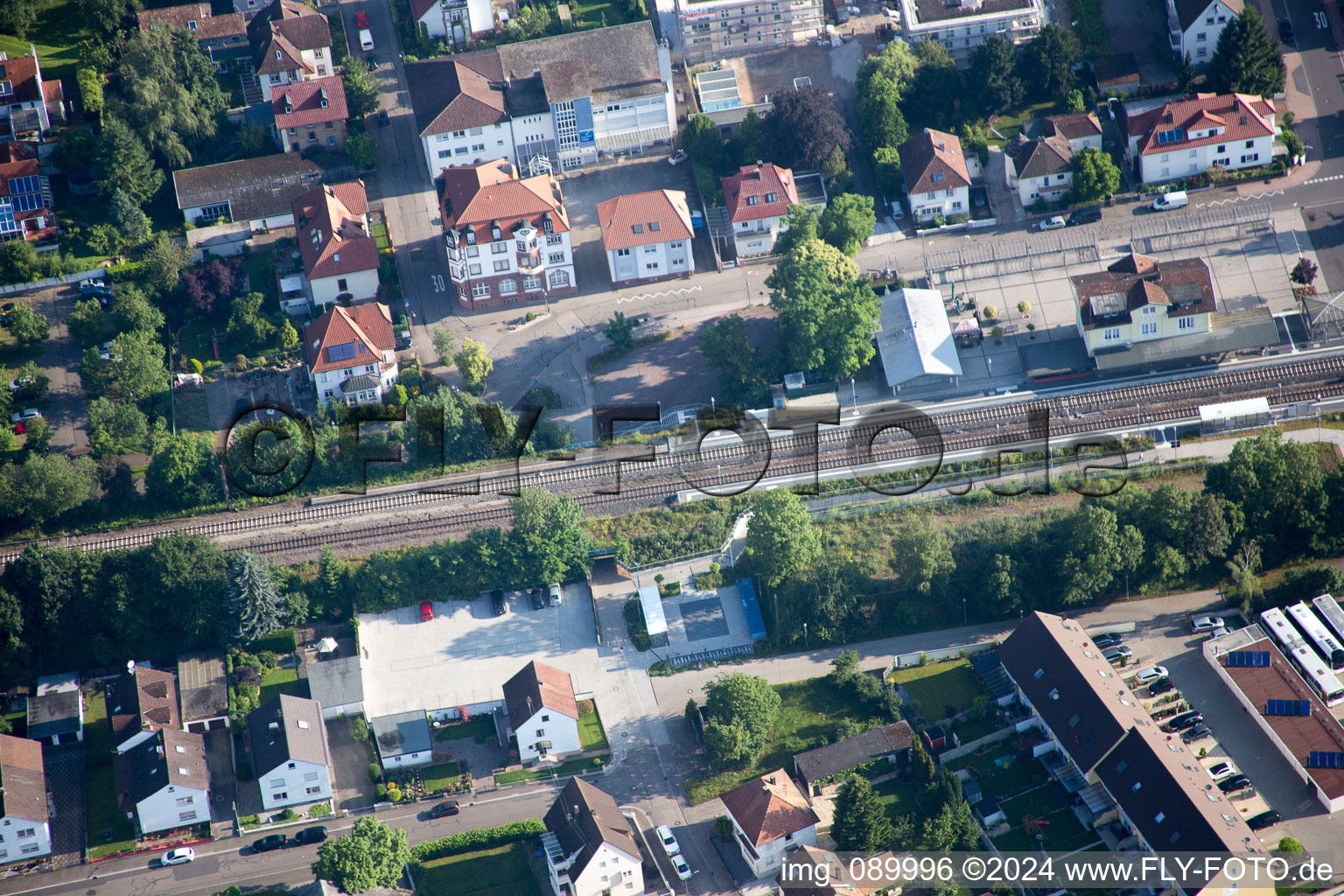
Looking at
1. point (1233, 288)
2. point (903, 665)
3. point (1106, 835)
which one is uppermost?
point (1233, 288)

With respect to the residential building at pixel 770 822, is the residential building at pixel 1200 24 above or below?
above

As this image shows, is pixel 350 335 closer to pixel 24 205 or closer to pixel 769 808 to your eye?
pixel 24 205

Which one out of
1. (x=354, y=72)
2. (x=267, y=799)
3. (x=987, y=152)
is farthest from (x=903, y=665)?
(x=354, y=72)

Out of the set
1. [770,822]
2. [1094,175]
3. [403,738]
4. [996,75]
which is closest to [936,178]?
[996,75]

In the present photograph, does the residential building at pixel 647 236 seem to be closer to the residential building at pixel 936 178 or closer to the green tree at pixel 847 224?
the green tree at pixel 847 224

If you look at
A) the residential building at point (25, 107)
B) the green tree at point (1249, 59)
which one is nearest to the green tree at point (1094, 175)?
the green tree at point (1249, 59)

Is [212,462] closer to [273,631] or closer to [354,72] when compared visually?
[273,631]
